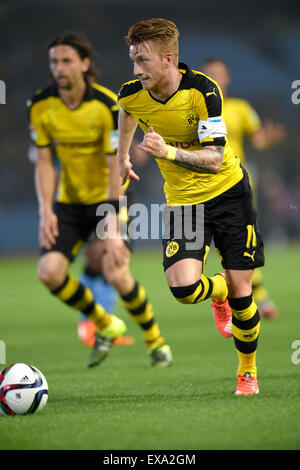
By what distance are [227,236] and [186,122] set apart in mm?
695

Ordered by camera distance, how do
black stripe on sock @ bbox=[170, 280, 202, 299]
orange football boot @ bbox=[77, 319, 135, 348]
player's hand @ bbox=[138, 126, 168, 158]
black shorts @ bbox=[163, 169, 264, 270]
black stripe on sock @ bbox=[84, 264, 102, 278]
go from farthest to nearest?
black stripe on sock @ bbox=[84, 264, 102, 278] < orange football boot @ bbox=[77, 319, 135, 348] < black shorts @ bbox=[163, 169, 264, 270] < black stripe on sock @ bbox=[170, 280, 202, 299] < player's hand @ bbox=[138, 126, 168, 158]

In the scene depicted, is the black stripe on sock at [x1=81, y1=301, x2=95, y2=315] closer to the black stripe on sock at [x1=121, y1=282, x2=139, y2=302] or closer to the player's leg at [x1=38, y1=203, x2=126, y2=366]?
the player's leg at [x1=38, y1=203, x2=126, y2=366]

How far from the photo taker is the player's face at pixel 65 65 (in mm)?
6234

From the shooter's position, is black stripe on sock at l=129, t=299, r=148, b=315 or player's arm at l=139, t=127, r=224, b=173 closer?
player's arm at l=139, t=127, r=224, b=173

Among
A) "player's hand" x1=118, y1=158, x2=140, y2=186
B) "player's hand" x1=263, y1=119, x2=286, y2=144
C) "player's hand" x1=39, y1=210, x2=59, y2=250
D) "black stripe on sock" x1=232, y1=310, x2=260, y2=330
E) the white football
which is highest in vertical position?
"player's hand" x1=263, y1=119, x2=286, y2=144

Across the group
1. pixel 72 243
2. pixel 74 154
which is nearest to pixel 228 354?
pixel 72 243

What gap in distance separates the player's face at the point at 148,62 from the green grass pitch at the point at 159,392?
175 centimetres

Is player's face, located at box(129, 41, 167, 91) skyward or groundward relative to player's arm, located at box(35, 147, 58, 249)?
groundward

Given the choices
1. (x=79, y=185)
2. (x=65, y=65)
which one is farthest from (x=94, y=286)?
(x=65, y=65)

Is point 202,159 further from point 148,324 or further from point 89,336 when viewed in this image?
point 89,336

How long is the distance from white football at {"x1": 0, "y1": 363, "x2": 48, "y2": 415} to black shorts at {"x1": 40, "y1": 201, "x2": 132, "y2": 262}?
2.07 m

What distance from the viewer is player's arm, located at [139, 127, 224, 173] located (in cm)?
404

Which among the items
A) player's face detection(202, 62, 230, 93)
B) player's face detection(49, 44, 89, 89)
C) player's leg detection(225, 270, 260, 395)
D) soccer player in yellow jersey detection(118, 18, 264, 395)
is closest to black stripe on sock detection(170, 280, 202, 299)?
soccer player in yellow jersey detection(118, 18, 264, 395)
